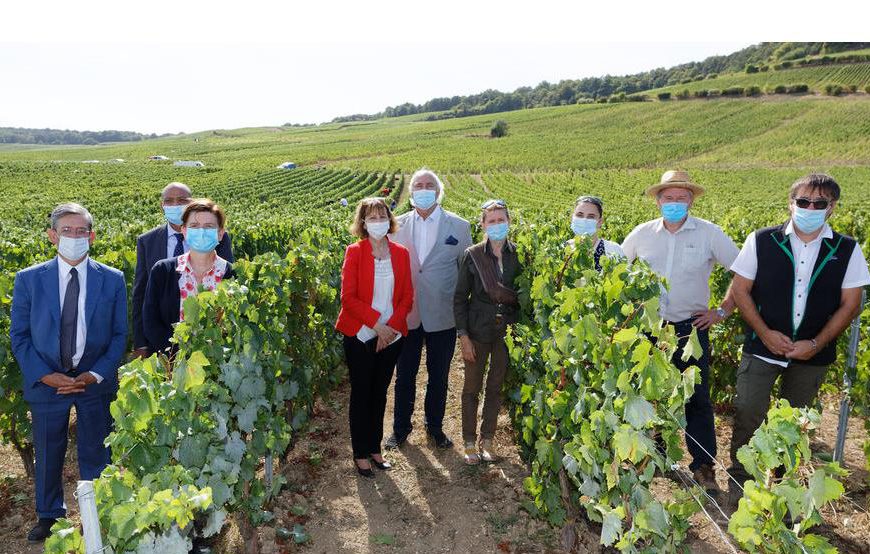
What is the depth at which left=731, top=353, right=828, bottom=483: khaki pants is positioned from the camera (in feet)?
12.0

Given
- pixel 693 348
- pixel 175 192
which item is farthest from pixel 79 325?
pixel 693 348

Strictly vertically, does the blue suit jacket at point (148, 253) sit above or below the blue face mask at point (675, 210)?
below

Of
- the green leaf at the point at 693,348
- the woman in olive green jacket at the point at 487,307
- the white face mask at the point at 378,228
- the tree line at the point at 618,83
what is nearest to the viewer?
the green leaf at the point at 693,348

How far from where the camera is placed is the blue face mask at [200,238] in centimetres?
363

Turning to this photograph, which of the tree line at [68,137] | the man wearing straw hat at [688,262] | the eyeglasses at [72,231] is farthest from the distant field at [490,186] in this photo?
the tree line at [68,137]

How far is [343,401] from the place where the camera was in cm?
613

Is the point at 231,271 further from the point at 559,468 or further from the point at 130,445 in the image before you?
the point at 559,468

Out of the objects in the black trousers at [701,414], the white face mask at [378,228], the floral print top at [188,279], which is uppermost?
the white face mask at [378,228]

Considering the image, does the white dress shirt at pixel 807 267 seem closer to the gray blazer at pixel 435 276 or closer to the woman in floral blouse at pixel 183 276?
the gray blazer at pixel 435 276

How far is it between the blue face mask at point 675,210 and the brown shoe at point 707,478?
189 centimetres

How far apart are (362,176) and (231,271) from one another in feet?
138

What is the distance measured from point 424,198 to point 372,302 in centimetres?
97

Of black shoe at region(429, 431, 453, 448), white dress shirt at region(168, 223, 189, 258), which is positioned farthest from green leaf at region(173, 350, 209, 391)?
black shoe at region(429, 431, 453, 448)

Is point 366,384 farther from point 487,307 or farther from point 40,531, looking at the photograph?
point 40,531
